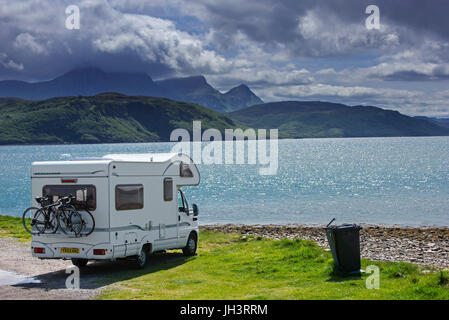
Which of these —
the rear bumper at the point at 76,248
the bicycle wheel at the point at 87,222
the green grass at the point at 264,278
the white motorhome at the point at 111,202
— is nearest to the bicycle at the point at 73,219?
the bicycle wheel at the point at 87,222

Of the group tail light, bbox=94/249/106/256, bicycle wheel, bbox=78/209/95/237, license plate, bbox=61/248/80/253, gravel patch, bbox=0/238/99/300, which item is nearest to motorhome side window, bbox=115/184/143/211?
bicycle wheel, bbox=78/209/95/237

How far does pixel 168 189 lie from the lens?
56.5ft

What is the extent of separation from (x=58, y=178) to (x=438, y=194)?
165ft

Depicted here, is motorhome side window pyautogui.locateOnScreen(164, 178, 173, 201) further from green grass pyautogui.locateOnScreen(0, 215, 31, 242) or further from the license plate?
green grass pyautogui.locateOnScreen(0, 215, 31, 242)

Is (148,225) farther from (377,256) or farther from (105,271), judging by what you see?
(377,256)

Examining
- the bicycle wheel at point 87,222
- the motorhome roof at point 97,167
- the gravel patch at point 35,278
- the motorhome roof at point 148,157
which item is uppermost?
the motorhome roof at point 148,157

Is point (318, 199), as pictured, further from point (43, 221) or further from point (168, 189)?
point (43, 221)

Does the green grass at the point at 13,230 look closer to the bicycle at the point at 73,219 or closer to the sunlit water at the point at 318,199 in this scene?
the bicycle at the point at 73,219

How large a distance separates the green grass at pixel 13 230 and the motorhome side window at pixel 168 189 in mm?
9389

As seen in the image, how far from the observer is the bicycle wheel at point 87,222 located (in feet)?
47.3

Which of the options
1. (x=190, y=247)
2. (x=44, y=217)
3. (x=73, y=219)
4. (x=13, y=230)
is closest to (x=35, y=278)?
(x=44, y=217)

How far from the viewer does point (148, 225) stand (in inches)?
637

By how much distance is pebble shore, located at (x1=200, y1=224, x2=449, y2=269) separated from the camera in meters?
20.0
